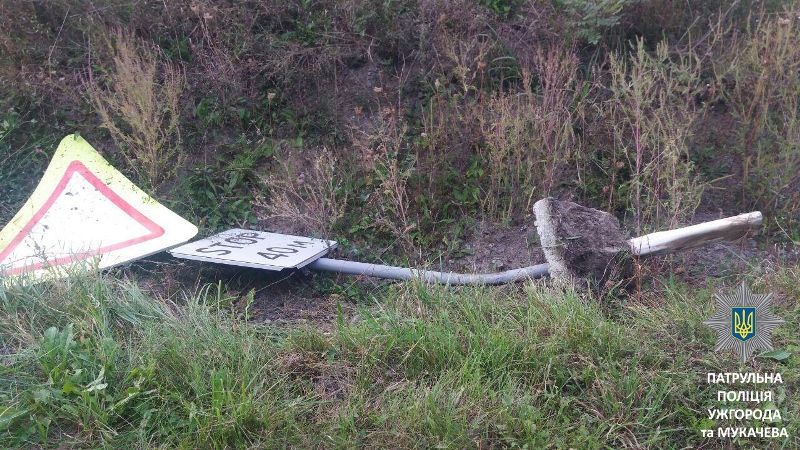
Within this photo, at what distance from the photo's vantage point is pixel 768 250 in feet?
13.2

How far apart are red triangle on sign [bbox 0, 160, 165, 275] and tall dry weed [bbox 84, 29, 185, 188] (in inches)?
10.6

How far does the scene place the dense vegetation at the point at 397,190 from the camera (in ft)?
9.21

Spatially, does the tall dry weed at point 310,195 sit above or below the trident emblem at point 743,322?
above

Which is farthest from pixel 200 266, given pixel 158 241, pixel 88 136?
pixel 88 136

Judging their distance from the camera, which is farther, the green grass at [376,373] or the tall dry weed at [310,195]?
the tall dry weed at [310,195]

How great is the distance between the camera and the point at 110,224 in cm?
419

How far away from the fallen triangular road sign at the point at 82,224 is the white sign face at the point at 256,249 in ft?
0.74

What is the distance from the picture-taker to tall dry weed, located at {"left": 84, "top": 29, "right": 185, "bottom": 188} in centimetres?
446

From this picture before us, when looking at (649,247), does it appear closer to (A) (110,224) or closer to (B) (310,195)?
(B) (310,195)

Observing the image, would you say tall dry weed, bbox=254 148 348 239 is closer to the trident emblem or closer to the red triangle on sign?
the red triangle on sign

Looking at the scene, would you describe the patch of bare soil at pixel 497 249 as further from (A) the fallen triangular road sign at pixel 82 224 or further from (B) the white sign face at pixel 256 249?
(A) the fallen triangular road sign at pixel 82 224

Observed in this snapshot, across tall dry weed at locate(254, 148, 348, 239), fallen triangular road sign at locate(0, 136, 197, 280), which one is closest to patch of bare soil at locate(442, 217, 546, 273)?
tall dry weed at locate(254, 148, 348, 239)

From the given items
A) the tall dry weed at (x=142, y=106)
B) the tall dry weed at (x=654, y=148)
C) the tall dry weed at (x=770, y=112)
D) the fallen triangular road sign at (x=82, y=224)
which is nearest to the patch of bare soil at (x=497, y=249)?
the tall dry weed at (x=654, y=148)

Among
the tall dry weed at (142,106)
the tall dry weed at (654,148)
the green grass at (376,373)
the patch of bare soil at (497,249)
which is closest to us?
the green grass at (376,373)
